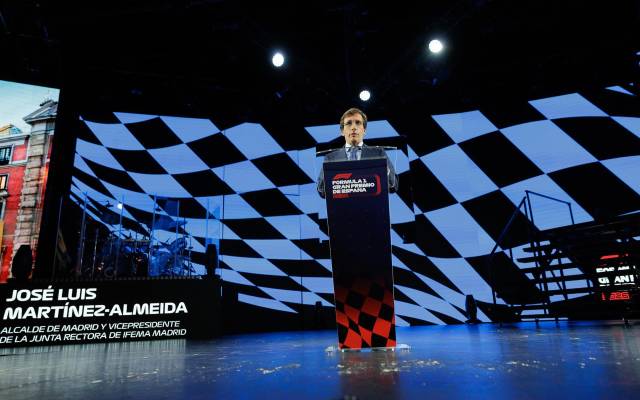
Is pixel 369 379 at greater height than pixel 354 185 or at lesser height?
lesser

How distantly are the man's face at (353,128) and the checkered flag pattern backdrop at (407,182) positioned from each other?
2.43 m

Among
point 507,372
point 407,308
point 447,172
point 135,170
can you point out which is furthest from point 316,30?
point 507,372

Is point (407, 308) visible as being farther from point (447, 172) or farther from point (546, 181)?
point (546, 181)

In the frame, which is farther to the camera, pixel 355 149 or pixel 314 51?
pixel 314 51

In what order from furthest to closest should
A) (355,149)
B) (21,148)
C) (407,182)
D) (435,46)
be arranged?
1. (21,148)
2. (407,182)
3. (435,46)
4. (355,149)

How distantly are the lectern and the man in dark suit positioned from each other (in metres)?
0.06

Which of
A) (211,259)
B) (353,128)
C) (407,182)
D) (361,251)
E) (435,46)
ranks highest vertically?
(435,46)

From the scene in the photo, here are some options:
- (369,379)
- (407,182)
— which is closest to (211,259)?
(407,182)

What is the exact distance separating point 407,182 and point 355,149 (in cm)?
327

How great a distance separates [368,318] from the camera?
1.22m

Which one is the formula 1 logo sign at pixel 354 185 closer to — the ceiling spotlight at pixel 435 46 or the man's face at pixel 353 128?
the man's face at pixel 353 128

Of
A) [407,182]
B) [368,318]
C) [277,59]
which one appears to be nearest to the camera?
[368,318]

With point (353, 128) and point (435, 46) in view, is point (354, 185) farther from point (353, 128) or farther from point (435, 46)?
point (435, 46)

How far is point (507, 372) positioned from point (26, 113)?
522 cm
